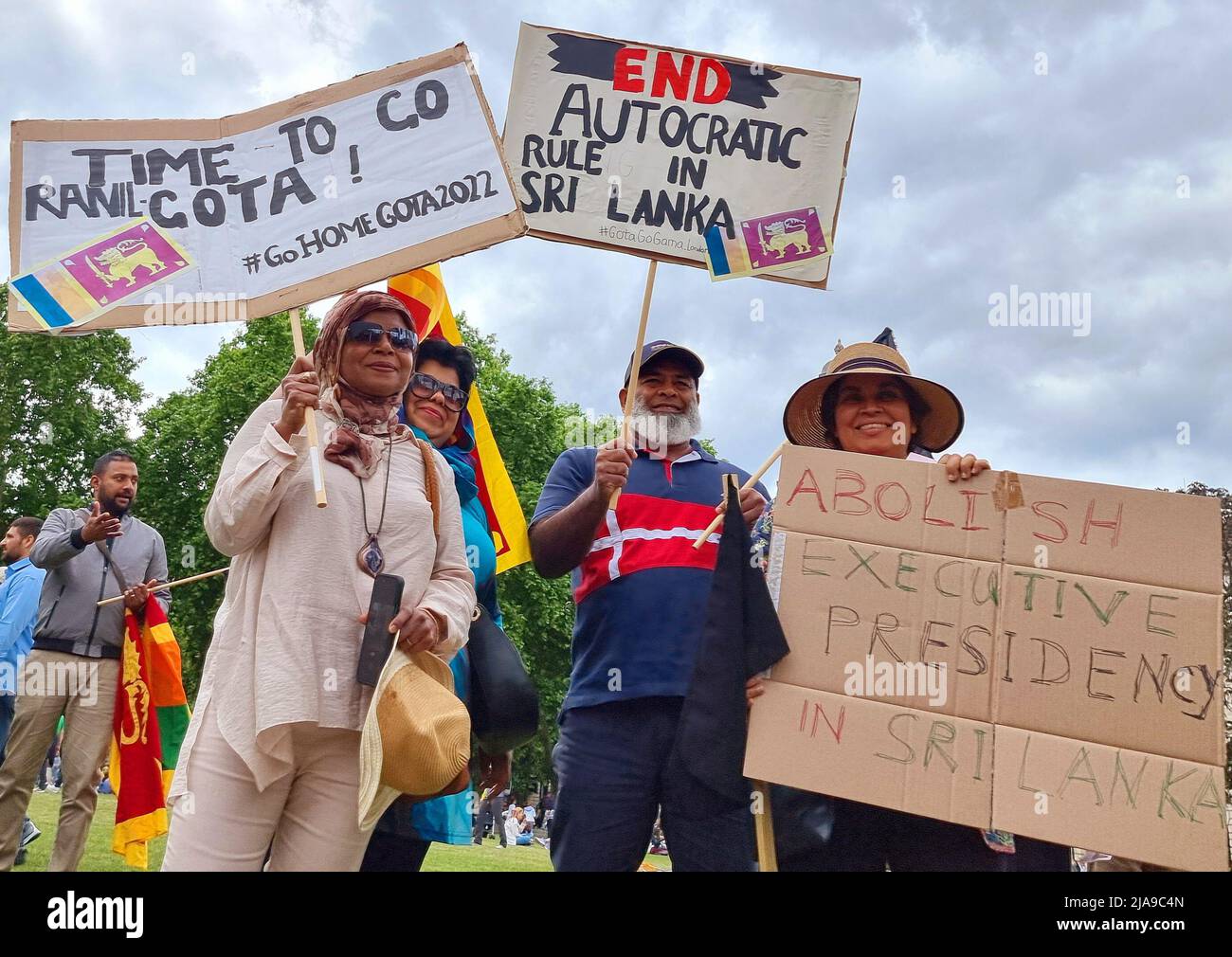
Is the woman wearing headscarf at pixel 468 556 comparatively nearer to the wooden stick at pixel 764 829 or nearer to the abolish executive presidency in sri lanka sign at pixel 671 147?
the abolish executive presidency in sri lanka sign at pixel 671 147

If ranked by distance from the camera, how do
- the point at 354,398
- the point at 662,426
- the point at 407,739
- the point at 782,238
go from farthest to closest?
the point at 782,238, the point at 662,426, the point at 354,398, the point at 407,739

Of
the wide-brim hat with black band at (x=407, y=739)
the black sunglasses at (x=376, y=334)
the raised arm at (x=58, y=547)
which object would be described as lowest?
the wide-brim hat with black band at (x=407, y=739)

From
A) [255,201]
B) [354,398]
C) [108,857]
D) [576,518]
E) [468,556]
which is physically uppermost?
[255,201]

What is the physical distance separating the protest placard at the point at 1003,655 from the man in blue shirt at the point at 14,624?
5285 mm

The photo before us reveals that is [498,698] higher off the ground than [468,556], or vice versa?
[468,556]

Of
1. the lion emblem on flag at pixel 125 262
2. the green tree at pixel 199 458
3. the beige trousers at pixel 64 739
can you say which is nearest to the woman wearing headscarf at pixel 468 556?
the lion emblem on flag at pixel 125 262

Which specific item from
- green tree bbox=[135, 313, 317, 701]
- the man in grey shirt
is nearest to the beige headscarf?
the man in grey shirt

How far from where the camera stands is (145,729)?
18.8ft

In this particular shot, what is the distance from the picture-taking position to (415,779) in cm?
274

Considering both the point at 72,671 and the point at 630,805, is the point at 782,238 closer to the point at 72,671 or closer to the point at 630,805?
the point at 630,805

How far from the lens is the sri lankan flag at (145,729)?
5.70 metres

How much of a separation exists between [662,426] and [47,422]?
26446 mm

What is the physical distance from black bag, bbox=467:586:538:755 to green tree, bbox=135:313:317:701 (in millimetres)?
18053

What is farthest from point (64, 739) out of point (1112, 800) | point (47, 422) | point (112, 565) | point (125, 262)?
point (47, 422)
